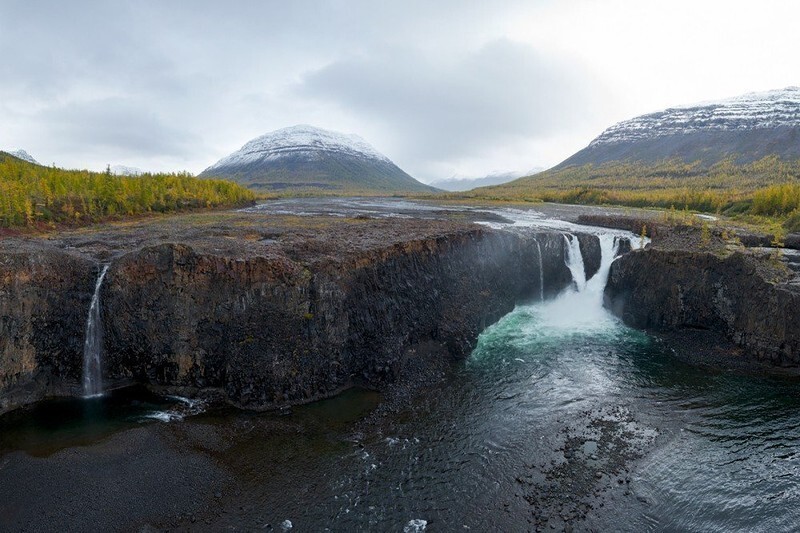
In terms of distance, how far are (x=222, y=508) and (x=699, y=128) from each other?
220 meters

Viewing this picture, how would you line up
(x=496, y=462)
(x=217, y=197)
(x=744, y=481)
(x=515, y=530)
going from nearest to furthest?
(x=515, y=530), (x=744, y=481), (x=496, y=462), (x=217, y=197)

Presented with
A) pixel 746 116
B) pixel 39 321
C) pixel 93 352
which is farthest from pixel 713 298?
pixel 746 116

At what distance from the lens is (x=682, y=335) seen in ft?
102

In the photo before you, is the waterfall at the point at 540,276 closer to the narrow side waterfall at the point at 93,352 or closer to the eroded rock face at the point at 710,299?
the eroded rock face at the point at 710,299

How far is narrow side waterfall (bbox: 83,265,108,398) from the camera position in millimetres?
22953

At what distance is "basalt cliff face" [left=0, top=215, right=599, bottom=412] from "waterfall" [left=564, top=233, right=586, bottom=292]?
657 inches

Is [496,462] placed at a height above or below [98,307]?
below

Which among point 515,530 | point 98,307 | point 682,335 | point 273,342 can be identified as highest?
point 98,307

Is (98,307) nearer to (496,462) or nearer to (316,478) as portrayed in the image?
(316,478)

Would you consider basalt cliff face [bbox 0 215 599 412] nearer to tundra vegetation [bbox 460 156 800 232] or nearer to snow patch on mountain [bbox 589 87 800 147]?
tundra vegetation [bbox 460 156 800 232]

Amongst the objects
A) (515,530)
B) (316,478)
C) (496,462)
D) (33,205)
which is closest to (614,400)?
(496,462)

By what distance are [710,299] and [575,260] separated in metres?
11.1

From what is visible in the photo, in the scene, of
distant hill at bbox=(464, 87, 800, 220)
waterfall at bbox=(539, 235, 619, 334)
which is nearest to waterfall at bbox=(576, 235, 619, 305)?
waterfall at bbox=(539, 235, 619, 334)

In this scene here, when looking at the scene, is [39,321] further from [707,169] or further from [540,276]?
[707,169]
